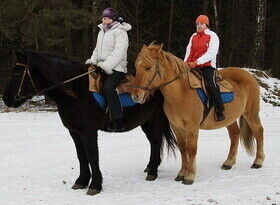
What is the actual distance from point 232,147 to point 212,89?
1544 millimetres

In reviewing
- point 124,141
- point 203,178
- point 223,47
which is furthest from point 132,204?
point 223,47

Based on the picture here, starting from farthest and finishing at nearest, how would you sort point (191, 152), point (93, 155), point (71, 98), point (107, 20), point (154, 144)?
1. point (154, 144)
2. point (191, 152)
3. point (107, 20)
4. point (93, 155)
5. point (71, 98)

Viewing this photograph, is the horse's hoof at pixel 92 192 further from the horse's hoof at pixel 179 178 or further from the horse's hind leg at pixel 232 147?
the horse's hind leg at pixel 232 147

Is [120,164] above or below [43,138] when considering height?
above

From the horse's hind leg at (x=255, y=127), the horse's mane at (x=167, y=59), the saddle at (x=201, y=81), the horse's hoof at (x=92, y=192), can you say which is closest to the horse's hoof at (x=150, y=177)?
the horse's hoof at (x=92, y=192)

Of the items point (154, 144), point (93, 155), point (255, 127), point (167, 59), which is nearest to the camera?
point (93, 155)

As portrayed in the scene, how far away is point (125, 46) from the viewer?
6.28 metres

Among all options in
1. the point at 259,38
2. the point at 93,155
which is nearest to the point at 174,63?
the point at 93,155

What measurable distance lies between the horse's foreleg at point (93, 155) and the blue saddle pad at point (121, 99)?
1.36ft

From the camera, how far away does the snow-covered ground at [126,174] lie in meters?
5.83

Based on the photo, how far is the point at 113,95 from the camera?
611 centimetres

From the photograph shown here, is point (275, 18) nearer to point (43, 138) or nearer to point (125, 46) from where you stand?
point (43, 138)

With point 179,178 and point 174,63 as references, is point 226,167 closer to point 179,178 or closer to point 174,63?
point 179,178

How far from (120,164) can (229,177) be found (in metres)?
2.01
